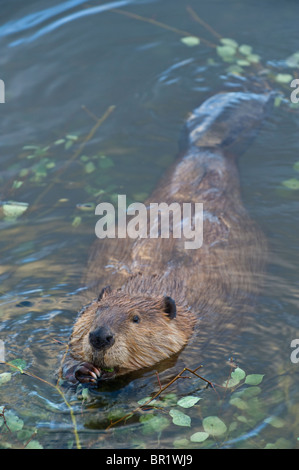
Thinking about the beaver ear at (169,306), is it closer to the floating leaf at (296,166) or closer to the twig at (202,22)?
the floating leaf at (296,166)

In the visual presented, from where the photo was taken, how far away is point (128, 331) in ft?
12.6

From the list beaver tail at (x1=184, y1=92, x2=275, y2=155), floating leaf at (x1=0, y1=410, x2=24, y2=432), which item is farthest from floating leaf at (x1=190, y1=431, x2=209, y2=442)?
beaver tail at (x1=184, y1=92, x2=275, y2=155)

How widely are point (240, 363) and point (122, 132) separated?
10.4 ft

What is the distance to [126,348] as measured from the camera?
3820 mm

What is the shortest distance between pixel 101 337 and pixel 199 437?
77 cm

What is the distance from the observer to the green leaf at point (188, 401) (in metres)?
3.65

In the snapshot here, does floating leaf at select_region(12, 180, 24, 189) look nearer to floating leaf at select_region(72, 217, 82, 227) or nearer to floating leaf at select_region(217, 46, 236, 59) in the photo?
floating leaf at select_region(72, 217, 82, 227)

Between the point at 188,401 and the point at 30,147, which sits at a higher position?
the point at 30,147

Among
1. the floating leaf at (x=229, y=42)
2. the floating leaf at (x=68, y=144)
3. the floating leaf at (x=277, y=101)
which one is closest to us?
the floating leaf at (x=68, y=144)

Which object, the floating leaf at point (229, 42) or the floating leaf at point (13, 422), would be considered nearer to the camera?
the floating leaf at point (13, 422)

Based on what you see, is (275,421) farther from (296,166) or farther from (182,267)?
(296,166)

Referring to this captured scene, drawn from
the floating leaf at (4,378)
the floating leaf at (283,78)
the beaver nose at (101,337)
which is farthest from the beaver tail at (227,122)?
the floating leaf at (4,378)

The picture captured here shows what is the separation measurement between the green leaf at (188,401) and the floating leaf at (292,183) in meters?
2.66

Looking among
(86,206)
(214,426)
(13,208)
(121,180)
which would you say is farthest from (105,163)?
(214,426)
